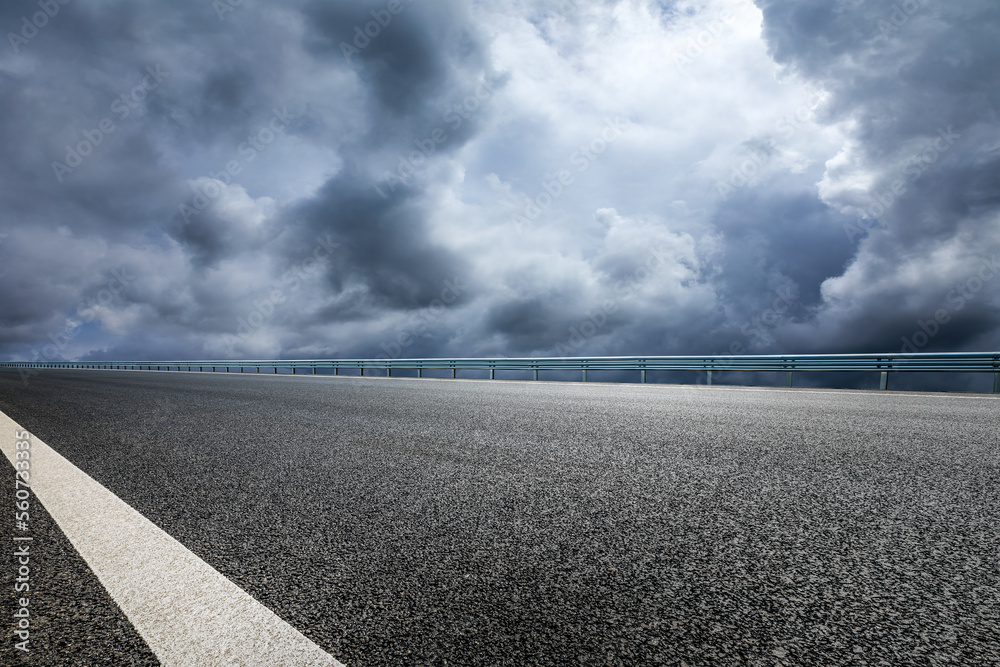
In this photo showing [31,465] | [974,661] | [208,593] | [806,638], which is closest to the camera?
[974,661]

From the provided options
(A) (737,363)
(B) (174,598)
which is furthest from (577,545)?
(A) (737,363)

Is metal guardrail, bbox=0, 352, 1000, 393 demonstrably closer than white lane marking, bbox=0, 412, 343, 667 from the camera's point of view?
No

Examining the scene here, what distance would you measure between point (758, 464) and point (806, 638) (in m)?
2.84

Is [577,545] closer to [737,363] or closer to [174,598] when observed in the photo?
[174,598]

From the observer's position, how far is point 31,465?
4.68 m

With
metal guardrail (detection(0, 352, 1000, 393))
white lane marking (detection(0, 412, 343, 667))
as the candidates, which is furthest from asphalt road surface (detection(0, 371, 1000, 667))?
metal guardrail (detection(0, 352, 1000, 393))

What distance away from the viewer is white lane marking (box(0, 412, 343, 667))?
167 cm

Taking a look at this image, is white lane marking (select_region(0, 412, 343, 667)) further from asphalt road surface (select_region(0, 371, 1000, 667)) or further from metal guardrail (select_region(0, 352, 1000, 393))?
metal guardrail (select_region(0, 352, 1000, 393))

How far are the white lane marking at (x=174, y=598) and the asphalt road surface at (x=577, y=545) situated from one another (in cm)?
6

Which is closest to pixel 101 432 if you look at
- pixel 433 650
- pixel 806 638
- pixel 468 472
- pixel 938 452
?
pixel 468 472

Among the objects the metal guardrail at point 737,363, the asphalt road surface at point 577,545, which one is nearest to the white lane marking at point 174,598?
the asphalt road surface at point 577,545

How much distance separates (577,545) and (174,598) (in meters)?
1.62

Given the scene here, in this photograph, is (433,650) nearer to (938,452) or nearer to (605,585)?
(605,585)

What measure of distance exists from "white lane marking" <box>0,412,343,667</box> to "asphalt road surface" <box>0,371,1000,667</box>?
0.19 feet
